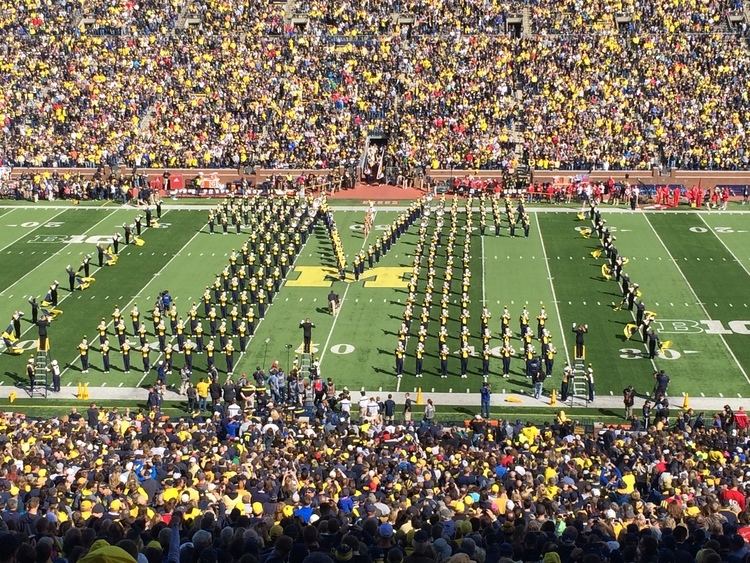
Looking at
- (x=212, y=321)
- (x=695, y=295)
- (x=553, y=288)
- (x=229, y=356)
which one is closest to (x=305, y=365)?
(x=229, y=356)

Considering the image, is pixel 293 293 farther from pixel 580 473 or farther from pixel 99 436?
pixel 580 473

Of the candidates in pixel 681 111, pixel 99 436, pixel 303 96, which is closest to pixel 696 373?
pixel 99 436

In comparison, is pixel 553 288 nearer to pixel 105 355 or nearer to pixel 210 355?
pixel 210 355

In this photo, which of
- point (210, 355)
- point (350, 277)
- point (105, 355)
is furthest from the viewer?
point (350, 277)

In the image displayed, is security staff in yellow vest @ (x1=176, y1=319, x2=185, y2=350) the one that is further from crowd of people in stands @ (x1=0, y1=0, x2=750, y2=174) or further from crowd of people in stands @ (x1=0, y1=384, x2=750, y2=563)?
crowd of people in stands @ (x1=0, y1=0, x2=750, y2=174)

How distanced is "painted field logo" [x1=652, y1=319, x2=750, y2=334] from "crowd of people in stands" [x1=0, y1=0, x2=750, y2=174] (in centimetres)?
1873

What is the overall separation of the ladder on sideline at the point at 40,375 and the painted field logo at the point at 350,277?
30.9 feet

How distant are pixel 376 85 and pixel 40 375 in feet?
99.9

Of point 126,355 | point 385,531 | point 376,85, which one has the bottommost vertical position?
A: point 126,355

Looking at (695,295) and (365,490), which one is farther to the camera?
(695,295)

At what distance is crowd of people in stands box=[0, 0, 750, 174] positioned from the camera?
5412 centimetres

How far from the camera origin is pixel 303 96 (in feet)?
189

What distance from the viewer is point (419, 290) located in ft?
123

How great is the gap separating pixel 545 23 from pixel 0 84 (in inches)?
1017
